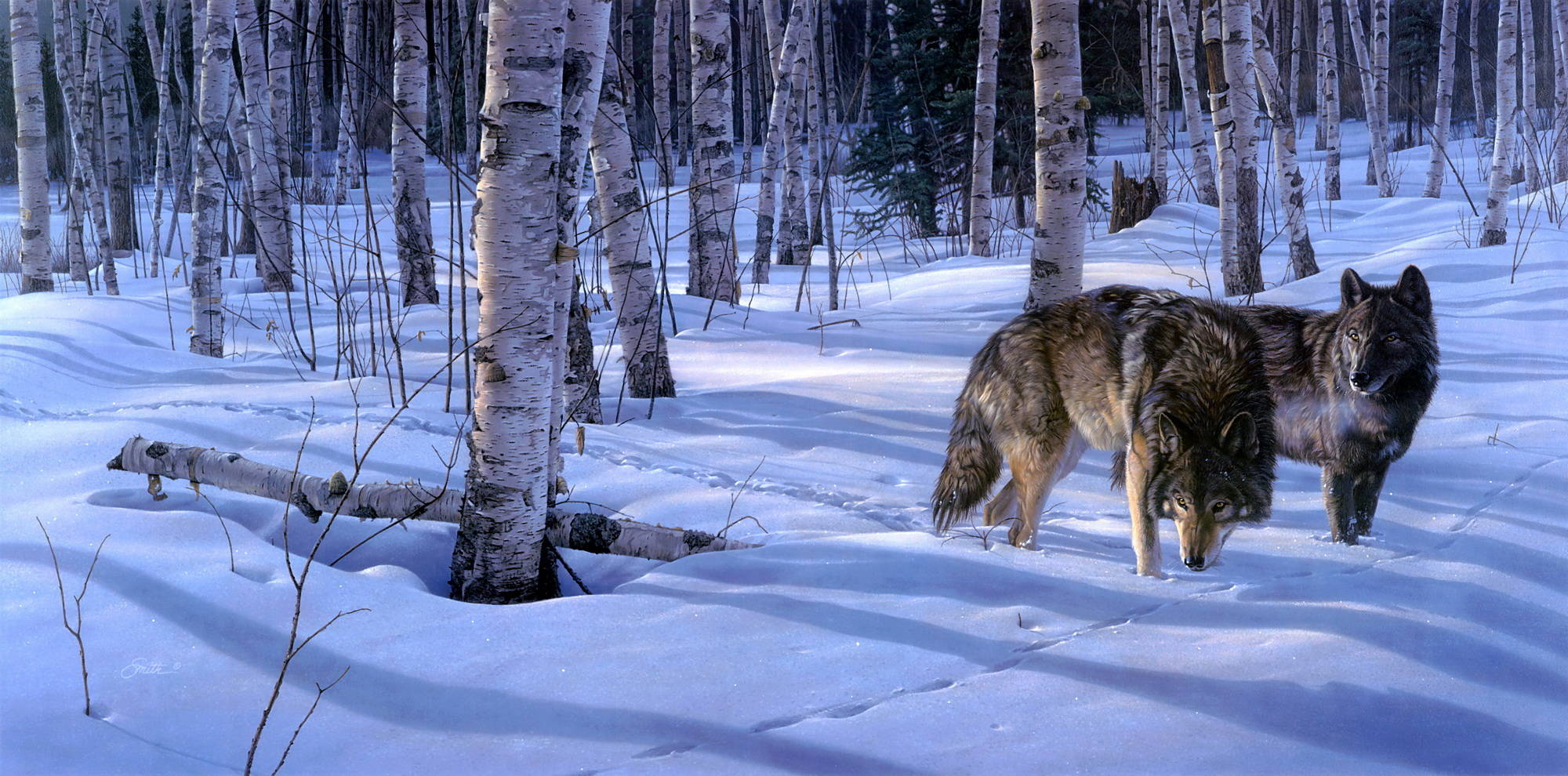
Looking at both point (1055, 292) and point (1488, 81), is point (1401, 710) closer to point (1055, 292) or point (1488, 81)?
point (1055, 292)

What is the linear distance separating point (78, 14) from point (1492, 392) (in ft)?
119

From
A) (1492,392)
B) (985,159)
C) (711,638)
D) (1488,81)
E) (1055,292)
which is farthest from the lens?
(1488,81)

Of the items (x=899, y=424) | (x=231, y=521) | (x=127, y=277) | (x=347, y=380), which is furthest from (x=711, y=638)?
(x=127, y=277)

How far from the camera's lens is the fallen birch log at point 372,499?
12.4ft

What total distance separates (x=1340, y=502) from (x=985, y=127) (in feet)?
37.3

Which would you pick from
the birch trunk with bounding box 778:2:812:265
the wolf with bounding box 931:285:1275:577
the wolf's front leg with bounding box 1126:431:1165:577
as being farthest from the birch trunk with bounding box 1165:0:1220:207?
the wolf's front leg with bounding box 1126:431:1165:577

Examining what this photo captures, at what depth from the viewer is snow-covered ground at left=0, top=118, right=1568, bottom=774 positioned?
243 cm

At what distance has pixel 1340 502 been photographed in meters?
3.76

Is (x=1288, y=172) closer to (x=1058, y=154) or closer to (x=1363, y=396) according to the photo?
(x=1058, y=154)

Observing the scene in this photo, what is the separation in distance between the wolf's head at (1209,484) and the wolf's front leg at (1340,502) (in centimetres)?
43

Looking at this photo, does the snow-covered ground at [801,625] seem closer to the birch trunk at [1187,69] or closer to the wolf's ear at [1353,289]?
the wolf's ear at [1353,289]

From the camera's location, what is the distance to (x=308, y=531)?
159 inches

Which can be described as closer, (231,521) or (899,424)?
(231,521)
